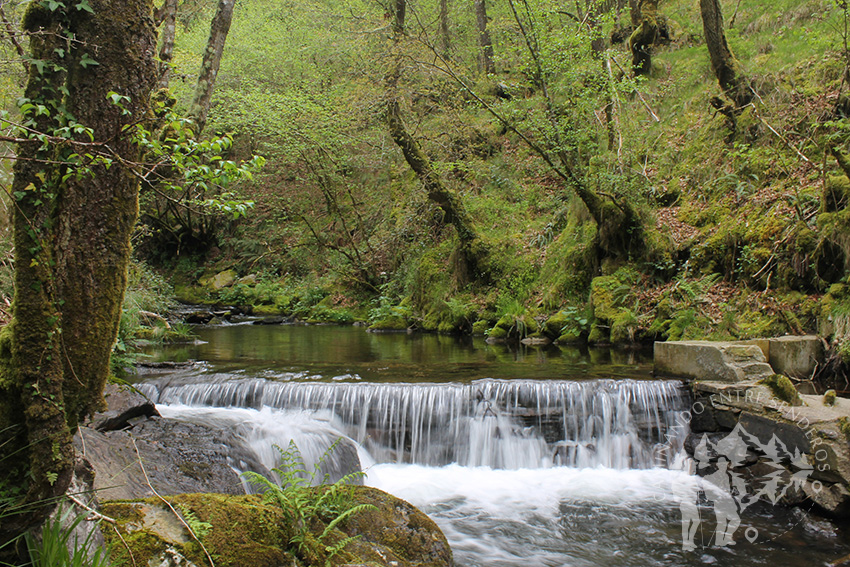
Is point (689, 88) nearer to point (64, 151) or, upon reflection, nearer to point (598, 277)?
point (598, 277)

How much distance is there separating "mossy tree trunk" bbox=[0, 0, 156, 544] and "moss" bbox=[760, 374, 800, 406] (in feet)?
19.4

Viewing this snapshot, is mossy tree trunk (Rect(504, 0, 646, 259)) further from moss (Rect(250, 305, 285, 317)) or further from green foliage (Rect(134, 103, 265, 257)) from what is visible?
moss (Rect(250, 305, 285, 317))

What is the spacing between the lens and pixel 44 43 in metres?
2.45

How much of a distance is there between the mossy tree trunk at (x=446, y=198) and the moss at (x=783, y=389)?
879 centimetres

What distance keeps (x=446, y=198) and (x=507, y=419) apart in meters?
8.68

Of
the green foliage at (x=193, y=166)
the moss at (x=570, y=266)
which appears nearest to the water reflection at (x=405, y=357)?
the moss at (x=570, y=266)

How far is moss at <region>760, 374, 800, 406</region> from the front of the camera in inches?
215

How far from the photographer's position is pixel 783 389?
5535mm

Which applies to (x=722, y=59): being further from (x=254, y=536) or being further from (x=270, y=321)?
(x=270, y=321)

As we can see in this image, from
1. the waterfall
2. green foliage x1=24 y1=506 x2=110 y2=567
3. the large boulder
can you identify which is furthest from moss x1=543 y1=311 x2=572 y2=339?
green foliage x1=24 y1=506 x2=110 y2=567

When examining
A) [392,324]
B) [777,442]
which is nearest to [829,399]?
[777,442]

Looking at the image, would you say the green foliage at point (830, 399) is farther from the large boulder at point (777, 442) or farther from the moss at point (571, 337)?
the moss at point (571, 337)

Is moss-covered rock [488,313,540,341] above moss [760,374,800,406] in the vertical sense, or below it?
above

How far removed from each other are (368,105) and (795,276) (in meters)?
11.5
